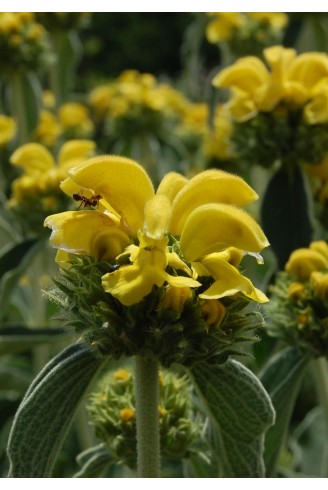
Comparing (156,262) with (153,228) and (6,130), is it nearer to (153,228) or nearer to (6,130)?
(153,228)

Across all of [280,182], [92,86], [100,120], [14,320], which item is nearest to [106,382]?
[280,182]

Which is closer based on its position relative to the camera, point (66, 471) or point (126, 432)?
point (126, 432)

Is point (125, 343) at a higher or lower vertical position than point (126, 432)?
higher

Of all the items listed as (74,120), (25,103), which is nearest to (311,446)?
(25,103)

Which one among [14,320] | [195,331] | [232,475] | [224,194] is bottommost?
[14,320]

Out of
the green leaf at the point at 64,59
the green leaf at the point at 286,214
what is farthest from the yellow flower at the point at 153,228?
the green leaf at the point at 64,59

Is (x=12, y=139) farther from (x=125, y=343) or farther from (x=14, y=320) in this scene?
(x=125, y=343)

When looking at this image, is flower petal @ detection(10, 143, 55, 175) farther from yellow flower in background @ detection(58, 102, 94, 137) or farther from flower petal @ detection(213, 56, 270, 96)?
yellow flower in background @ detection(58, 102, 94, 137)

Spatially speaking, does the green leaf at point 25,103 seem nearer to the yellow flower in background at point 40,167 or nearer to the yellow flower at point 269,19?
the yellow flower in background at point 40,167
